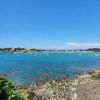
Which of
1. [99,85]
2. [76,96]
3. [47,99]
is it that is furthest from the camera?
[99,85]

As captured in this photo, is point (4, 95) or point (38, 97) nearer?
point (4, 95)

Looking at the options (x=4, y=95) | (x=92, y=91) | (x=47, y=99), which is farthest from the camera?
(x=92, y=91)

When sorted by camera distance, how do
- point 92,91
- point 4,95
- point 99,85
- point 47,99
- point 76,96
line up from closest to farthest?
point 4,95, point 47,99, point 76,96, point 92,91, point 99,85

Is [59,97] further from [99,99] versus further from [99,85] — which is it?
[99,85]

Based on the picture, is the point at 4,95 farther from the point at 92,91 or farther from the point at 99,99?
the point at 92,91

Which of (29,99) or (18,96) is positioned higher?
(18,96)

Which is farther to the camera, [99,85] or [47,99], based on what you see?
[99,85]

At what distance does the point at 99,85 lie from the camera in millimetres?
27219

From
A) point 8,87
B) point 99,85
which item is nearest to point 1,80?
point 8,87

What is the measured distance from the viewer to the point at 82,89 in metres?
25.5

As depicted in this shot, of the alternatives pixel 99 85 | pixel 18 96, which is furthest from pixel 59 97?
pixel 18 96

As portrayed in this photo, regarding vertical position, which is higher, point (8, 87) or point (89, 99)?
point (8, 87)

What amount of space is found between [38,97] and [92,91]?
5.55m

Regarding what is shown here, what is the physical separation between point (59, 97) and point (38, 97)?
1.78m
